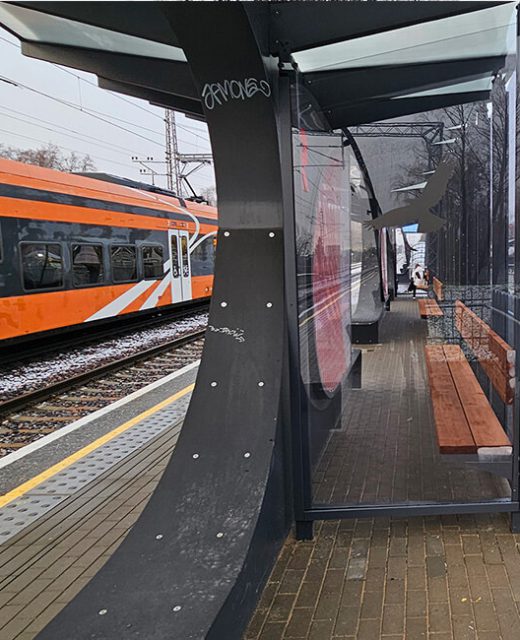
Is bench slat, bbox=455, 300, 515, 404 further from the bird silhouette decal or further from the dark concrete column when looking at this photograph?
the dark concrete column

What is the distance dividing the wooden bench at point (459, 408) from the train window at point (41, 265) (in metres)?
7.76

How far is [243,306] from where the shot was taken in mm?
2836

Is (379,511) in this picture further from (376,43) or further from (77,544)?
(376,43)

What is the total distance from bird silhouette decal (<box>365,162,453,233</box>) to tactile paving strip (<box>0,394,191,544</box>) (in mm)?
2970

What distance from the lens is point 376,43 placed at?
289cm

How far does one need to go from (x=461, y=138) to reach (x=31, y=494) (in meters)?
3.89

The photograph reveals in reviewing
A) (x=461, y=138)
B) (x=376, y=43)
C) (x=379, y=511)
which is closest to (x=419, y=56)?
(x=376, y=43)

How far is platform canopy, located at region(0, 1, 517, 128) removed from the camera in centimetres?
261

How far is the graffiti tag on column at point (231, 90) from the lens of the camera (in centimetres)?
256

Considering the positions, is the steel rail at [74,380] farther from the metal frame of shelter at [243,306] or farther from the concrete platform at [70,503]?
the metal frame of shelter at [243,306]

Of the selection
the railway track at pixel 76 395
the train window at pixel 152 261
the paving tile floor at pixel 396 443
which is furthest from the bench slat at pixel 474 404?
the train window at pixel 152 261

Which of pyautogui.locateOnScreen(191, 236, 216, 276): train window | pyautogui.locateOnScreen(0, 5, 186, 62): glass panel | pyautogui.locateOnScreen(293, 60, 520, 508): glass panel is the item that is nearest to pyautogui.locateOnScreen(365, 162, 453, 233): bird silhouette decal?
pyautogui.locateOnScreen(293, 60, 520, 508): glass panel

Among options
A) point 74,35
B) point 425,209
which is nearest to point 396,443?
point 425,209

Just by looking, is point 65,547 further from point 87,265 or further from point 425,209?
point 87,265
